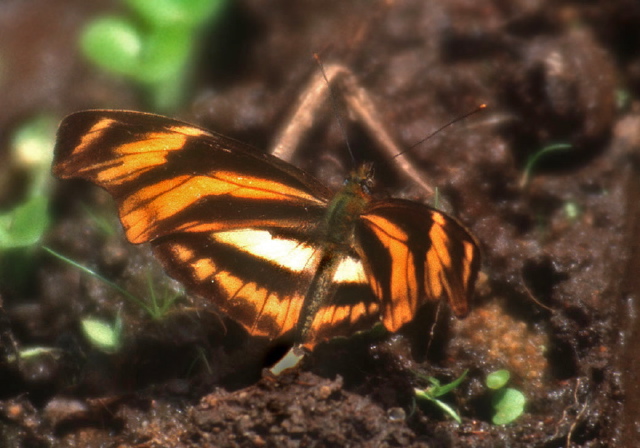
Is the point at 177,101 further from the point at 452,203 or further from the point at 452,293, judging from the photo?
the point at 452,293

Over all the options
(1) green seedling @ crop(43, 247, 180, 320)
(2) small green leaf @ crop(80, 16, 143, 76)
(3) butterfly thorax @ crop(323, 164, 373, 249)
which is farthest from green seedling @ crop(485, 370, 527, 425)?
(2) small green leaf @ crop(80, 16, 143, 76)

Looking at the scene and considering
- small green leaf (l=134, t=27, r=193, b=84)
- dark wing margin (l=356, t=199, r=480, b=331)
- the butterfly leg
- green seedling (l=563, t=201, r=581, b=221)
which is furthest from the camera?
small green leaf (l=134, t=27, r=193, b=84)

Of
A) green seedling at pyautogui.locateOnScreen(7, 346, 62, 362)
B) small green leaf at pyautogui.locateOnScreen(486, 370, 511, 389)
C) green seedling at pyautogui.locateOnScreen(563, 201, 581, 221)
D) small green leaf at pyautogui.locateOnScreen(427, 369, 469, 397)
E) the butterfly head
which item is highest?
the butterfly head

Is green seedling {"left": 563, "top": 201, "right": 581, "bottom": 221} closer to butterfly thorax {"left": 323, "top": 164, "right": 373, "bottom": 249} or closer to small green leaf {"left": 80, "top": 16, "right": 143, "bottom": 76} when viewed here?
butterfly thorax {"left": 323, "top": 164, "right": 373, "bottom": 249}

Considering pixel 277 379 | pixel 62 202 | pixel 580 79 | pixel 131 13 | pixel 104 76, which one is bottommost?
pixel 277 379

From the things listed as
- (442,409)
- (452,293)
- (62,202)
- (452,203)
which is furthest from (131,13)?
(442,409)

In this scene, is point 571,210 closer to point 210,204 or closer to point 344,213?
point 344,213
